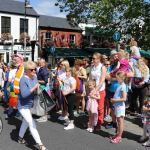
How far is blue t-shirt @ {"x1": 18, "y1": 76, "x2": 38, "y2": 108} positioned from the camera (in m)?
7.92

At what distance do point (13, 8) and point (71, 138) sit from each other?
128ft

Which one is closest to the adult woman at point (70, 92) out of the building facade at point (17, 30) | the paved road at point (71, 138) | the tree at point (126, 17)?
the paved road at point (71, 138)

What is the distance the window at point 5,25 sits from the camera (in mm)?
43716

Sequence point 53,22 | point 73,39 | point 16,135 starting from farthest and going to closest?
1. point 73,39
2. point 53,22
3. point 16,135

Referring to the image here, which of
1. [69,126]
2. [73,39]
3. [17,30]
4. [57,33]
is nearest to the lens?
[69,126]

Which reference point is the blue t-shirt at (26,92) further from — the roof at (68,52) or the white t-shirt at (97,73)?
the roof at (68,52)

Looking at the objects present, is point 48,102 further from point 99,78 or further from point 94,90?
point 99,78

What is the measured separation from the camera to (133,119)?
10.7 metres

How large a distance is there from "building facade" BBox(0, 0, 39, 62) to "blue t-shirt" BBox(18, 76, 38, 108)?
1325 inches

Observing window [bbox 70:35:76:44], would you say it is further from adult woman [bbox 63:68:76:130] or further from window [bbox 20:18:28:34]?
adult woman [bbox 63:68:76:130]

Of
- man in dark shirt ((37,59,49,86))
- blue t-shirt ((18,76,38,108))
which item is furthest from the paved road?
man in dark shirt ((37,59,49,86))

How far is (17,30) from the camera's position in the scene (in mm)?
45375

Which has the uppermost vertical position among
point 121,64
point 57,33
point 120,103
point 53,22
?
point 53,22

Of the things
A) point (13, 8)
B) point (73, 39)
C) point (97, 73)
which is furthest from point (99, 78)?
point (73, 39)
